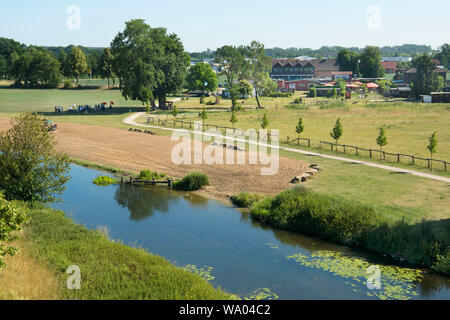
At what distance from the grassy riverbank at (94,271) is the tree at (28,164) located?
A: 432 centimetres

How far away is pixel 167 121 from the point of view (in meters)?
67.4

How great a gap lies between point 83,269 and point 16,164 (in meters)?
11.3

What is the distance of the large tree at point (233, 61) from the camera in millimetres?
86750

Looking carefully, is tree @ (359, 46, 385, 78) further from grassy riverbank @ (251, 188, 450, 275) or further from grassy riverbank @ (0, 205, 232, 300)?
grassy riverbank @ (0, 205, 232, 300)

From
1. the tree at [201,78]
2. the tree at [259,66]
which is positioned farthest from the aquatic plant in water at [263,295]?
the tree at [201,78]

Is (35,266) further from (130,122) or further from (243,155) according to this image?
(130,122)

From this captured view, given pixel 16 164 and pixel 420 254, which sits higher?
pixel 16 164

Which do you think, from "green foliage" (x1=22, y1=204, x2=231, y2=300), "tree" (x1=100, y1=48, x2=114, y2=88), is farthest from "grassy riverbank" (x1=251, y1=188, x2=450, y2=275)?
"tree" (x1=100, y1=48, x2=114, y2=88)

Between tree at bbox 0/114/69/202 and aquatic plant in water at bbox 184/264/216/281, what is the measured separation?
11098 mm

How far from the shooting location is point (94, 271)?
1881cm

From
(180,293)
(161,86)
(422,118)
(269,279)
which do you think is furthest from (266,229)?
(161,86)

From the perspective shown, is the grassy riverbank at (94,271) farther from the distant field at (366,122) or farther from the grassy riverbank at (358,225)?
the distant field at (366,122)

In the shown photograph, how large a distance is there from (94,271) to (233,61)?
238 feet

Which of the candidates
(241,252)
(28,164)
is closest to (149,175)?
(28,164)
